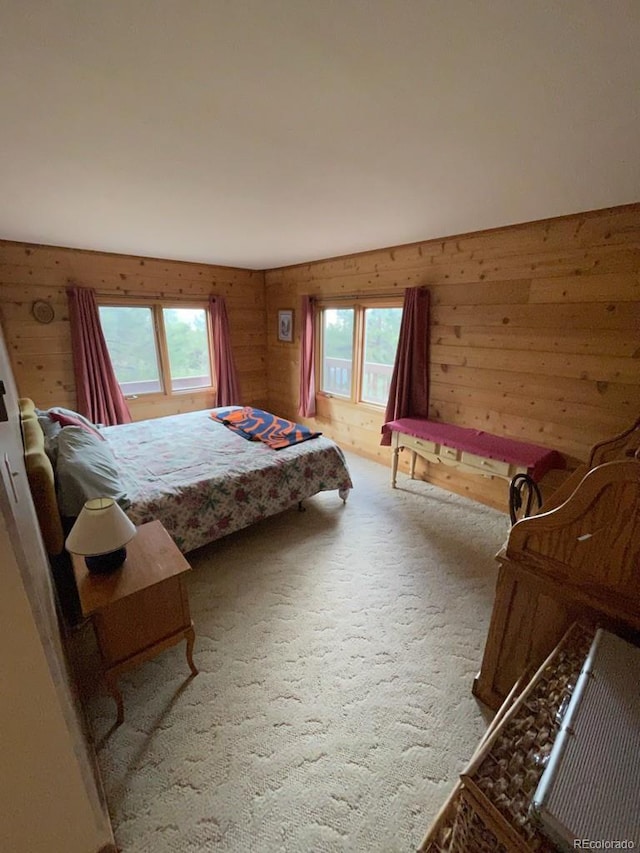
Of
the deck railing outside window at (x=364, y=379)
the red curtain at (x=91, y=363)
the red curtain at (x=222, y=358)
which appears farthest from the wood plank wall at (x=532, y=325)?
the red curtain at (x=91, y=363)

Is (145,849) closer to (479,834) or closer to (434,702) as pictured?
(479,834)

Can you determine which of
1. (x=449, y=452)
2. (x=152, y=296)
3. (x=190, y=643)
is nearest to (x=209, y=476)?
(x=190, y=643)

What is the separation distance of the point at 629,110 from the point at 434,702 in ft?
7.73

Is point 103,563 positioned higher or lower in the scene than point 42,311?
lower

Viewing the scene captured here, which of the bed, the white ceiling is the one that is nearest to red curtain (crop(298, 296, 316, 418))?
the bed

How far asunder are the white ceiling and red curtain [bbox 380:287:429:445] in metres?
0.95

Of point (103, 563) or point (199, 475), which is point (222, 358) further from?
point (103, 563)

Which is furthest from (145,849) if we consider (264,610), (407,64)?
(407,64)

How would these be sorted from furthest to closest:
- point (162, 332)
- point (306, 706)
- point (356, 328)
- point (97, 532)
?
point (162, 332)
point (356, 328)
point (306, 706)
point (97, 532)

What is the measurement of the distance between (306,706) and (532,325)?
111 inches

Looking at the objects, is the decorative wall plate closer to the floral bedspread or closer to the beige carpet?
the floral bedspread

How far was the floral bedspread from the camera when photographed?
85.7 inches

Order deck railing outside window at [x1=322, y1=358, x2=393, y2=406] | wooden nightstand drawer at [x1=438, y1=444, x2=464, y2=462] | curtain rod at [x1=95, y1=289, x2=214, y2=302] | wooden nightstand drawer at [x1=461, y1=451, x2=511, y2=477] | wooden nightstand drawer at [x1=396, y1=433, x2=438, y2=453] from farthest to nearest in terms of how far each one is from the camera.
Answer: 1. deck railing outside window at [x1=322, y1=358, x2=393, y2=406]
2. curtain rod at [x1=95, y1=289, x2=214, y2=302]
3. wooden nightstand drawer at [x1=396, y1=433, x2=438, y2=453]
4. wooden nightstand drawer at [x1=438, y1=444, x2=464, y2=462]
5. wooden nightstand drawer at [x1=461, y1=451, x2=511, y2=477]

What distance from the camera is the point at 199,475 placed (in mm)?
2371
